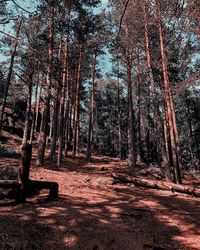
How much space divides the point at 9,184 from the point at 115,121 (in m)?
41.4

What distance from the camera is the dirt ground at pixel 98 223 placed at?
5.58 metres

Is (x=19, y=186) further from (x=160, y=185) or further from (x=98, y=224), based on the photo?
(x=160, y=185)

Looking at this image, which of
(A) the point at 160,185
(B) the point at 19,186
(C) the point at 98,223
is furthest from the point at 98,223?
(A) the point at 160,185

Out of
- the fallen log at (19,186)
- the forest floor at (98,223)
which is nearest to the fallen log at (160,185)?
the forest floor at (98,223)

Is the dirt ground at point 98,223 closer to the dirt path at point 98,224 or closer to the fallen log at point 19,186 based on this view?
the dirt path at point 98,224

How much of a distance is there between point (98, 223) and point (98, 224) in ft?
0.23

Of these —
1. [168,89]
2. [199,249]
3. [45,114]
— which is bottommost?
[199,249]

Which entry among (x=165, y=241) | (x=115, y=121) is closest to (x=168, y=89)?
(x=165, y=241)

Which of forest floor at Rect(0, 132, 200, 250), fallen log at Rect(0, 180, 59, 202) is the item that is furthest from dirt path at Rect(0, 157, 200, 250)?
fallen log at Rect(0, 180, 59, 202)

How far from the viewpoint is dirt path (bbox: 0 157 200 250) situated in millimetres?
5590

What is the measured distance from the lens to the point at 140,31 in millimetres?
20953

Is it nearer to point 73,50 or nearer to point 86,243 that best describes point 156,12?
point 73,50

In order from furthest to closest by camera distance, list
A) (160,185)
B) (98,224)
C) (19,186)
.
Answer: (160,185) < (19,186) < (98,224)

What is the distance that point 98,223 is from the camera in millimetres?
6723
